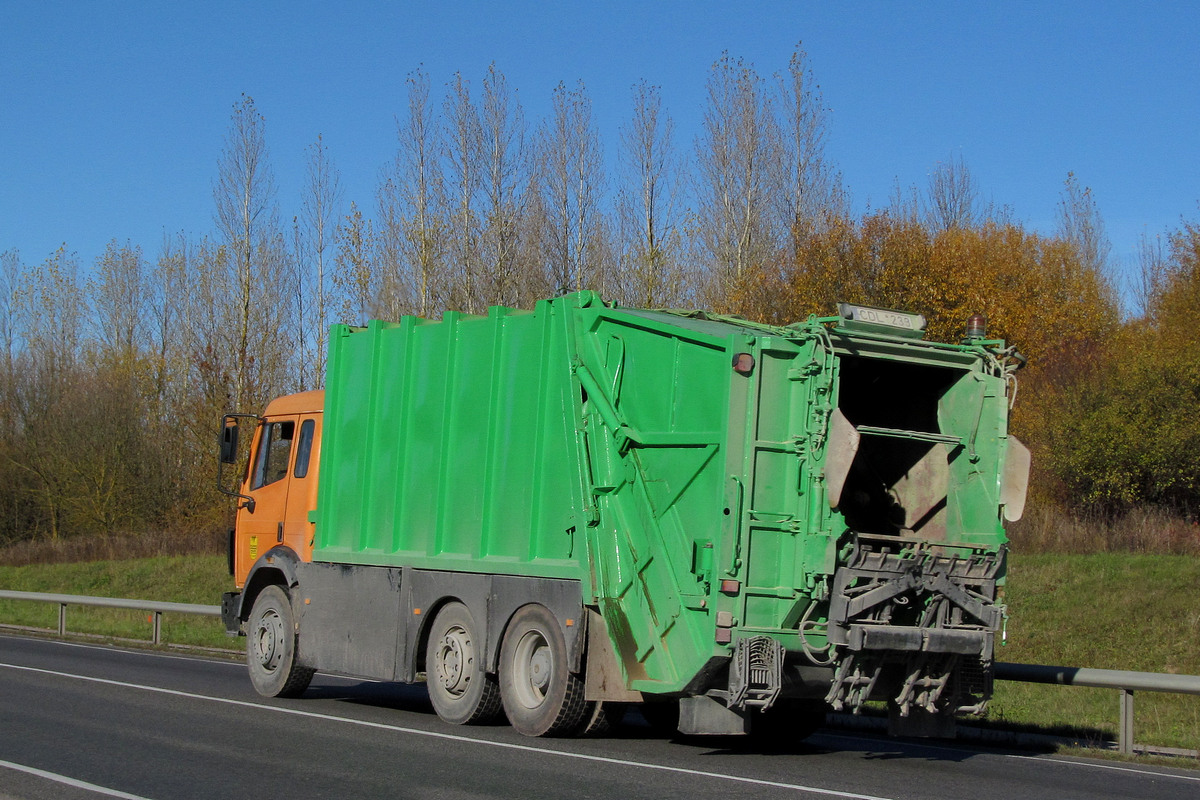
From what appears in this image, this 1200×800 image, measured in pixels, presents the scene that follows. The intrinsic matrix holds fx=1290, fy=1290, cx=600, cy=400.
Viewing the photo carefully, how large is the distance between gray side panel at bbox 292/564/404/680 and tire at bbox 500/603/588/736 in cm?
158

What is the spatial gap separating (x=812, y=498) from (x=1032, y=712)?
5611 mm

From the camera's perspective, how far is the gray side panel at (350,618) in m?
11.7

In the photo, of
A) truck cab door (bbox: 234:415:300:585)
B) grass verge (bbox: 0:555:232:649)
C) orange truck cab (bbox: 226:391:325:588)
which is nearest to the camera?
orange truck cab (bbox: 226:391:325:588)

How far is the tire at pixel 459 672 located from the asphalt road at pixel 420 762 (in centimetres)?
22

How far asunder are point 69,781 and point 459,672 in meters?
3.69

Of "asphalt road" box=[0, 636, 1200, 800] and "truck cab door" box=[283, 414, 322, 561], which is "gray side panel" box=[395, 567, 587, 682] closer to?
"asphalt road" box=[0, 636, 1200, 800]

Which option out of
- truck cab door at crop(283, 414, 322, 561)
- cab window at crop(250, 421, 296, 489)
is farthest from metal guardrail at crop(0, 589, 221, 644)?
truck cab door at crop(283, 414, 322, 561)

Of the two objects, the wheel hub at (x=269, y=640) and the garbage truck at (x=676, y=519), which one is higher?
the garbage truck at (x=676, y=519)

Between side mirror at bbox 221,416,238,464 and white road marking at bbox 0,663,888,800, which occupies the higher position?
side mirror at bbox 221,416,238,464

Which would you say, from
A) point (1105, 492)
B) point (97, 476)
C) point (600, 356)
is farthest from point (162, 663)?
point (97, 476)

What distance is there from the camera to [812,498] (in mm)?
8555

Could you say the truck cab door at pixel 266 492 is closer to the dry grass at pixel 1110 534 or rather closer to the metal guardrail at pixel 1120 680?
the metal guardrail at pixel 1120 680

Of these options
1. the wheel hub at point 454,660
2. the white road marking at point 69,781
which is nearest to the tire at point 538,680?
the wheel hub at point 454,660

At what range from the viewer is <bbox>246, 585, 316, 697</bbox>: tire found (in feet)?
42.4
